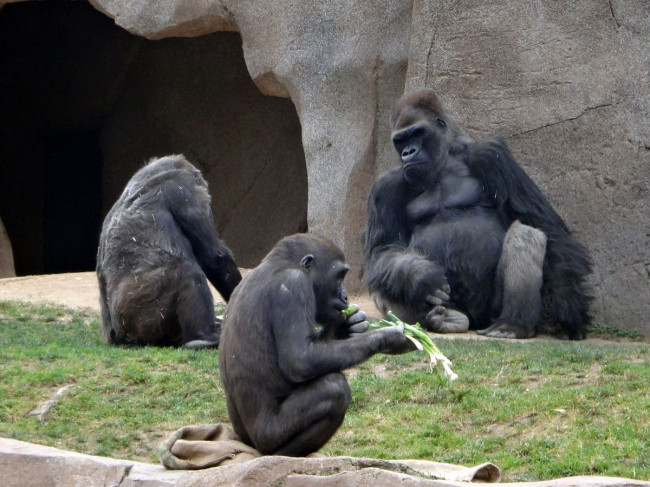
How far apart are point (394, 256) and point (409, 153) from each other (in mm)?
812

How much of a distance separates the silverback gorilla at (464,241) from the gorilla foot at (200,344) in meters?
1.72

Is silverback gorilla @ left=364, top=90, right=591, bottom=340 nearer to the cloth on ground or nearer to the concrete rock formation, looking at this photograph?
the concrete rock formation

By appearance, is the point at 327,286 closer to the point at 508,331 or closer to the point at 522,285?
the point at 508,331

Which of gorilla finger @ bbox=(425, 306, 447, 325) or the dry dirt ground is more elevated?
the dry dirt ground

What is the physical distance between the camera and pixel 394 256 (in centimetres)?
866

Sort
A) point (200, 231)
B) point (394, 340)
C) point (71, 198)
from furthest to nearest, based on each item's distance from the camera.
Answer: point (71, 198)
point (200, 231)
point (394, 340)

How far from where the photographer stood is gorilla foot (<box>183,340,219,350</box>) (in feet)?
24.0

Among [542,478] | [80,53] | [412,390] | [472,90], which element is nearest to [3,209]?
[80,53]

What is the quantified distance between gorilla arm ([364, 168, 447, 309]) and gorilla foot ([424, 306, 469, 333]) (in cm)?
9

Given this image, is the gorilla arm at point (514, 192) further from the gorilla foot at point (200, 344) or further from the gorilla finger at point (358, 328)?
the gorilla finger at point (358, 328)

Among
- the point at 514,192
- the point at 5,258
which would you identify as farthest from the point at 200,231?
the point at 5,258

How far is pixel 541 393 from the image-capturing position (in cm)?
594

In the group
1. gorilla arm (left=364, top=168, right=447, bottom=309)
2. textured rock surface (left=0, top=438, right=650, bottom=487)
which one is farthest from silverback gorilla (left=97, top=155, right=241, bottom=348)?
textured rock surface (left=0, top=438, right=650, bottom=487)

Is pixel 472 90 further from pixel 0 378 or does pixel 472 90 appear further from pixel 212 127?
pixel 212 127
